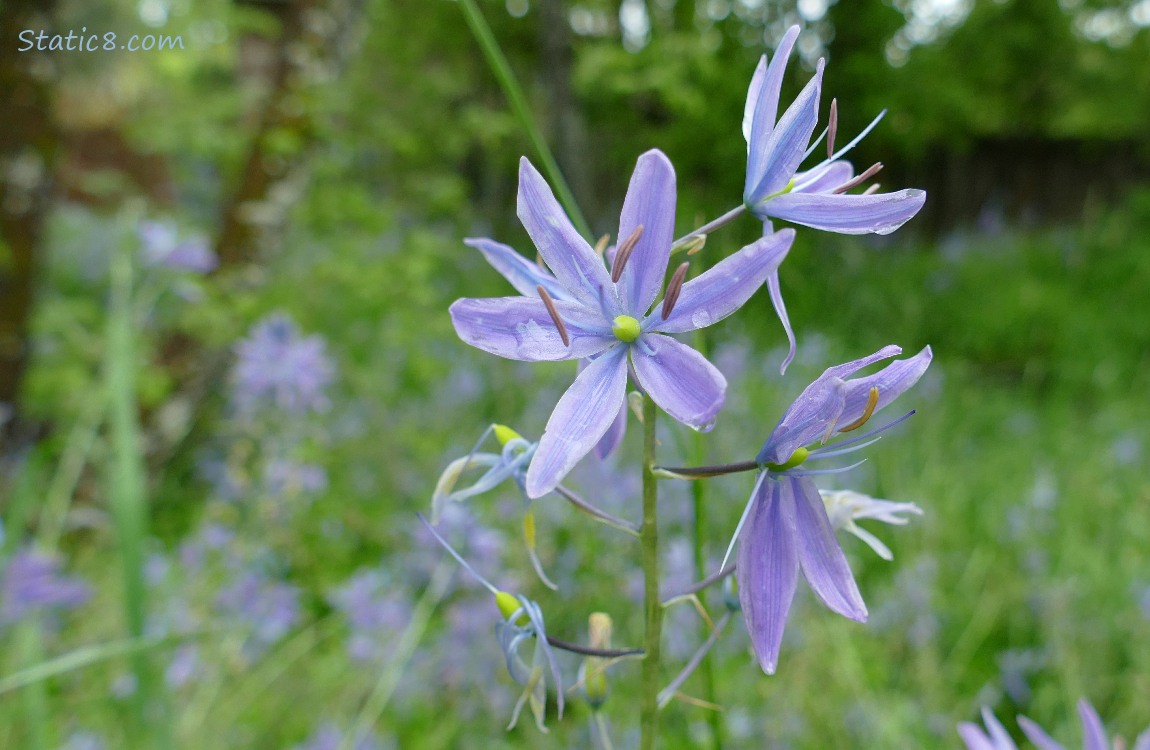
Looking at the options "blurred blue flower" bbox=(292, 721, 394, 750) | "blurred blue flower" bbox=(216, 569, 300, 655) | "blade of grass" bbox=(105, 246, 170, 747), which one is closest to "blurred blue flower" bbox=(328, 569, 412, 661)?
"blurred blue flower" bbox=(216, 569, 300, 655)

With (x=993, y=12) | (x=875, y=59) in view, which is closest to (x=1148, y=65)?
(x=993, y=12)

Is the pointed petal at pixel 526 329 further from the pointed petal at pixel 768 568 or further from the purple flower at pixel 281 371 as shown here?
the purple flower at pixel 281 371

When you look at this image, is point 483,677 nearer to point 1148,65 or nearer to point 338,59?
point 338,59

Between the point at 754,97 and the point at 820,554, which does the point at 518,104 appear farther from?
the point at 820,554

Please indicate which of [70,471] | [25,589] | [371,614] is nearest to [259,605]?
[371,614]

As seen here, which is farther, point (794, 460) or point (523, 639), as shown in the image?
point (523, 639)
